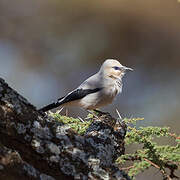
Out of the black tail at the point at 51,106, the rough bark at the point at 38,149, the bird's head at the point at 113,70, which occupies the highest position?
the bird's head at the point at 113,70

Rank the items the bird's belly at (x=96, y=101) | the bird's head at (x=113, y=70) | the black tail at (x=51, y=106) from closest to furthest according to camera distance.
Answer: the black tail at (x=51, y=106) → the bird's belly at (x=96, y=101) → the bird's head at (x=113, y=70)

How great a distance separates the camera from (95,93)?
424 centimetres

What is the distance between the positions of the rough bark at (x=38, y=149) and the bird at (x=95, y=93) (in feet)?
8.89

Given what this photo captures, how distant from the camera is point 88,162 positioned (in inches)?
53.0

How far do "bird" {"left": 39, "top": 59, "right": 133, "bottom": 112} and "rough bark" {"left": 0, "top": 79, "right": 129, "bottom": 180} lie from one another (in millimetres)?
2709

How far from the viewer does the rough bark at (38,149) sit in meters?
1.21

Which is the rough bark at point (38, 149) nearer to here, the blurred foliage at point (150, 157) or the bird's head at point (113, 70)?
the blurred foliage at point (150, 157)

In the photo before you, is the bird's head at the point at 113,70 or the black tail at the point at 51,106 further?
the bird's head at the point at 113,70

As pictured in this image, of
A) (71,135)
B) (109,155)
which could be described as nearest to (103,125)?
(109,155)

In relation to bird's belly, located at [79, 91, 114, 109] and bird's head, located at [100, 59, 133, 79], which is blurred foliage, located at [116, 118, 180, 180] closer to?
bird's belly, located at [79, 91, 114, 109]

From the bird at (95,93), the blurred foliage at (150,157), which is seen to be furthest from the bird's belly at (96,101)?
the blurred foliage at (150,157)

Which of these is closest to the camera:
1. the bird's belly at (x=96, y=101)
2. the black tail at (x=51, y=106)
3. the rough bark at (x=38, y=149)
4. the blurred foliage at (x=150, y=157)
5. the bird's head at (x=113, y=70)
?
the rough bark at (x=38, y=149)

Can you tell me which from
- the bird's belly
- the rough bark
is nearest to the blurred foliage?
the rough bark

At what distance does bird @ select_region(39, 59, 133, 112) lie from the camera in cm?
419
